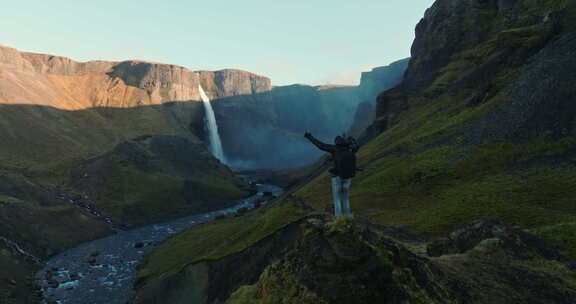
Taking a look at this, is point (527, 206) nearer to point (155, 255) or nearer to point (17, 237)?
point (155, 255)

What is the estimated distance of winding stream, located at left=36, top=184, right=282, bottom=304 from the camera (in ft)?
145

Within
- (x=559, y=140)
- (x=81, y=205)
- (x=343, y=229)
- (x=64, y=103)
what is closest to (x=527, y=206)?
(x=559, y=140)

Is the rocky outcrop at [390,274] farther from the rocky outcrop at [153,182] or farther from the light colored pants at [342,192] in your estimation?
the rocky outcrop at [153,182]

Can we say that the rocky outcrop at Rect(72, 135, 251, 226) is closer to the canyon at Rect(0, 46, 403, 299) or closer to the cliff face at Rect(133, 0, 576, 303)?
the canyon at Rect(0, 46, 403, 299)

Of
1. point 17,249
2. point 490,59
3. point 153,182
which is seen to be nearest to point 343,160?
point 17,249

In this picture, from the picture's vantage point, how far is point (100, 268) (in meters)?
54.4

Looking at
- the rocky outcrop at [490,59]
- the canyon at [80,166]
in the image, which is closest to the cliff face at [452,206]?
the rocky outcrop at [490,59]

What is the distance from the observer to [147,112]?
18075cm

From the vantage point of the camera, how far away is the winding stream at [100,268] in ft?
145

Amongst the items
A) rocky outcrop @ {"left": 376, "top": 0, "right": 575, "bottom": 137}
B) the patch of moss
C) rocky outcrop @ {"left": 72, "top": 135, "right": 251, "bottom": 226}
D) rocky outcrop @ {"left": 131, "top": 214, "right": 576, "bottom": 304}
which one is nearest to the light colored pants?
rocky outcrop @ {"left": 131, "top": 214, "right": 576, "bottom": 304}

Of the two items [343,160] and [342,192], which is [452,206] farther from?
[343,160]

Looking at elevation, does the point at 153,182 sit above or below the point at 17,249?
above

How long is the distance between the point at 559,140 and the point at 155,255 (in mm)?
54244

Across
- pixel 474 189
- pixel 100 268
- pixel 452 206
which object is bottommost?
pixel 100 268
